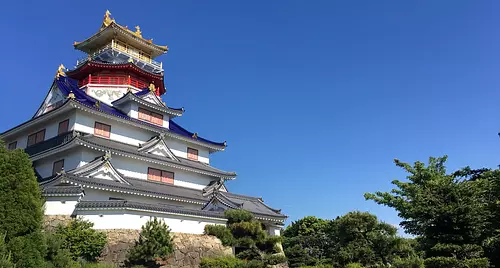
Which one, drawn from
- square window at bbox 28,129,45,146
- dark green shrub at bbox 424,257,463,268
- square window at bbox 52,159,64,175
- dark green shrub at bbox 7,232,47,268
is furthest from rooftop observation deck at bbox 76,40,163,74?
dark green shrub at bbox 424,257,463,268

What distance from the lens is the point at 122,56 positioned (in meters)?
34.5

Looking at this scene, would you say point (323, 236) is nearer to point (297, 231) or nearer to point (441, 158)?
point (297, 231)

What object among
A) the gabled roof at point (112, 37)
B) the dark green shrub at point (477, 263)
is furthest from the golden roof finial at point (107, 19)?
the dark green shrub at point (477, 263)

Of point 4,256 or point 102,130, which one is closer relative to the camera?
point 4,256

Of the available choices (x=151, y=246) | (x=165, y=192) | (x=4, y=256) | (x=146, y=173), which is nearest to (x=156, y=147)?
(x=146, y=173)

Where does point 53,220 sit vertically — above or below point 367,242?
above

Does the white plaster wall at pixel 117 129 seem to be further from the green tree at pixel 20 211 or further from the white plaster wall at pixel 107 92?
the green tree at pixel 20 211

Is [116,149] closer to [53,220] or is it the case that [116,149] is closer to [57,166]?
[57,166]

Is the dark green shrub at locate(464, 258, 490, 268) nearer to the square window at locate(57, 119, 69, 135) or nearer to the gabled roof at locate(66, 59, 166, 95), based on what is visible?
the square window at locate(57, 119, 69, 135)

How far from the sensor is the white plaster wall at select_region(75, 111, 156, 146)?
25317 mm

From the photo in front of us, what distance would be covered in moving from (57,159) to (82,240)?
29.7 ft

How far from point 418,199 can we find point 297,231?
27.4 m

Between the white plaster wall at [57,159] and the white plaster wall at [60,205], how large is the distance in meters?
4.11

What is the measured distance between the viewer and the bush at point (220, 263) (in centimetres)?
1927
